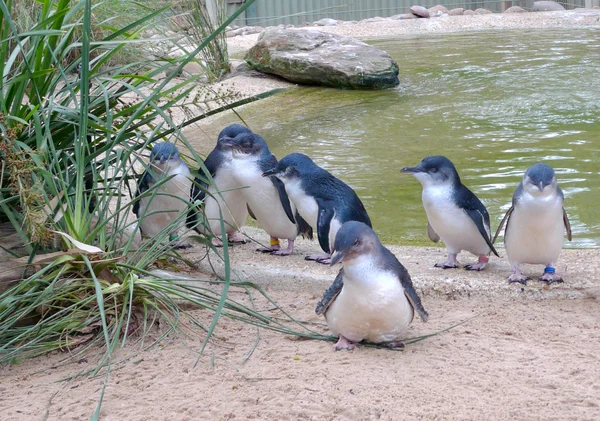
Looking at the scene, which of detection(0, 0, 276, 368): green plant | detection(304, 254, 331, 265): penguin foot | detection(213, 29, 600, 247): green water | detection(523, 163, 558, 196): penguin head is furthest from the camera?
detection(213, 29, 600, 247): green water

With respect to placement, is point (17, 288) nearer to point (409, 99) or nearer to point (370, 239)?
point (370, 239)

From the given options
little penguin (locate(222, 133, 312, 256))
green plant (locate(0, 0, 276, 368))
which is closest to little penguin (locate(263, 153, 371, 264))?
little penguin (locate(222, 133, 312, 256))

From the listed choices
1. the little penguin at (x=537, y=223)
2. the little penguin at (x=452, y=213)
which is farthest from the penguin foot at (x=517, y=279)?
the little penguin at (x=452, y=213)

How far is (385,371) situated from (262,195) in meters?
1.79

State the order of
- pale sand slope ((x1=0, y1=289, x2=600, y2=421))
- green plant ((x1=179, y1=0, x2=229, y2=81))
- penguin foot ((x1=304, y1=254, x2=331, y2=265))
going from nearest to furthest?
pale sand slope ((x1=0, y1=289, x2=600, y2=421)) → penguin foot ((x1=304, y1=254, x2=331, y2=265)) → green plant ((x1=179, y1=0, x2=229, y2=81))

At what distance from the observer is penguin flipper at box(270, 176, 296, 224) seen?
4320mm

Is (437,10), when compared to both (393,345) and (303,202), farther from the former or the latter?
(393,345)

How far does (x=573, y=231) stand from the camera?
4719 mm

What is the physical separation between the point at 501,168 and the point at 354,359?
3537 millimetres

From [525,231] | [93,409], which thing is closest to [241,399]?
[93,409]

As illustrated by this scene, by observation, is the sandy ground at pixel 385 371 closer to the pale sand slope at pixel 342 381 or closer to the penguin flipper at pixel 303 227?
the pale sand slope at pixel 342 381

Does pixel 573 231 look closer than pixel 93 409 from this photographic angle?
No

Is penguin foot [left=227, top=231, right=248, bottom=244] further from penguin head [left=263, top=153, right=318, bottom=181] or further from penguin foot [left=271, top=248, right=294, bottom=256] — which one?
penguin head [left=263, top=153, right=318, bottom=181]

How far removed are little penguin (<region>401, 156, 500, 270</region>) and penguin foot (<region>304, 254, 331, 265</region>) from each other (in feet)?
1.82
